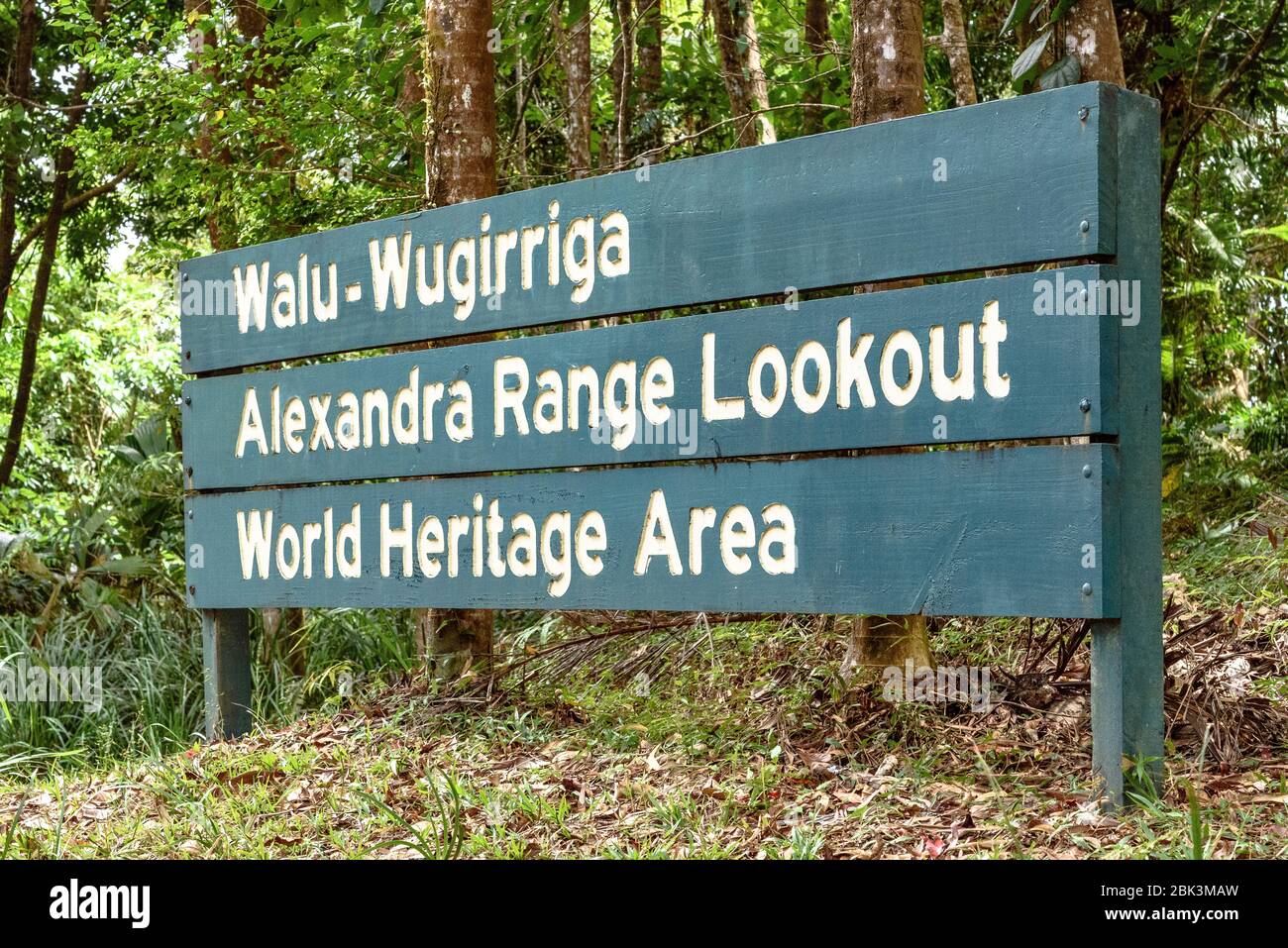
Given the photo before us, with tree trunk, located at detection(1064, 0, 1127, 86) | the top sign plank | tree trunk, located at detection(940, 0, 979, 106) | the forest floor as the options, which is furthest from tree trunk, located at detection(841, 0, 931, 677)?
tree trunk, located at detection(940, 0, 979, 106)

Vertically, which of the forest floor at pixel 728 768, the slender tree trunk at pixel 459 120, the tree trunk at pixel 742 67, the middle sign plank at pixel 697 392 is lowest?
the forest floor at pixel 728 768

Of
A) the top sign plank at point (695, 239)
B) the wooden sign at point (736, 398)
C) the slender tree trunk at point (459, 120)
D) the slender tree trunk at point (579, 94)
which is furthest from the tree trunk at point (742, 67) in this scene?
the wooden sign at point (736, 398)

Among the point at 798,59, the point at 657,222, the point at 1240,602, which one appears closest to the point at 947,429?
the point at 657,222

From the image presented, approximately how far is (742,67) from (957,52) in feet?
7.45

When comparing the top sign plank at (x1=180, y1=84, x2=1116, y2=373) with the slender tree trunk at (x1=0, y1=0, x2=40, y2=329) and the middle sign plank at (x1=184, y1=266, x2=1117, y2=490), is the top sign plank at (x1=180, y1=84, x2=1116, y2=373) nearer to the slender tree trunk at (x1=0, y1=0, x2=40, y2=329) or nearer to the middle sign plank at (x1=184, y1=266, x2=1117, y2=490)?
the middle sign plank at (x1=184, y1=266, x2=1117, y2=490)

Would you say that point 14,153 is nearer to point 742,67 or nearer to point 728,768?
point 742,67

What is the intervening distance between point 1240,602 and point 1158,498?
2484mm

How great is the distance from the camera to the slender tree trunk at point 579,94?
8.86 m

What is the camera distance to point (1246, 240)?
13.6 m

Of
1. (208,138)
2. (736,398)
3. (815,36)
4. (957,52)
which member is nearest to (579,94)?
(815,36)

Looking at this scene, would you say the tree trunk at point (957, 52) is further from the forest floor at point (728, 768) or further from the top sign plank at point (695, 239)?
the top sign plank at point (695, 239)

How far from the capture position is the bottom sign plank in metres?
3.26

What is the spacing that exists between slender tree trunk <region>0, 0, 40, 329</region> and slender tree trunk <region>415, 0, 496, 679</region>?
761 cm

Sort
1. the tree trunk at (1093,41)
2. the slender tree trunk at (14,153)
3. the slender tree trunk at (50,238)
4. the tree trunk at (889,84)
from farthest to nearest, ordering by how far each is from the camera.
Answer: the slender tree trunk at (50,238)
the slender tree trunk at (14,153)
the tree trunk at (1093,41)
the tree trunk at (889,84)
